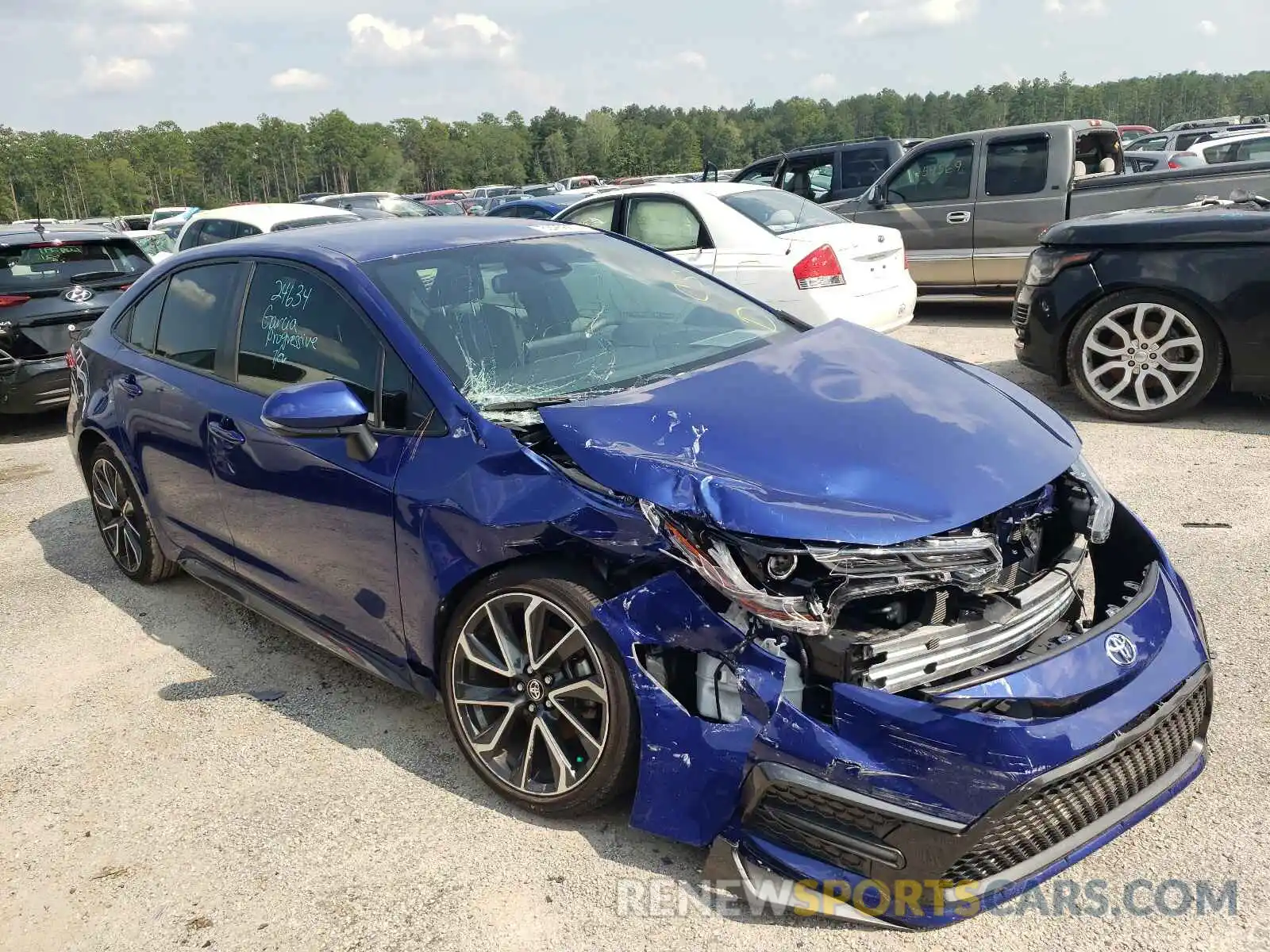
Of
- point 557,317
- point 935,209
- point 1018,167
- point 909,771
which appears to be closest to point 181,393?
point 557,317

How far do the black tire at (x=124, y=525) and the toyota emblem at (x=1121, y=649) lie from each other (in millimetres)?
3917

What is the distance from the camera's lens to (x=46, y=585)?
5.08 m

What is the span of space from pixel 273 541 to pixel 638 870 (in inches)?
71.2

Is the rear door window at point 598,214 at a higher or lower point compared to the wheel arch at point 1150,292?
higher

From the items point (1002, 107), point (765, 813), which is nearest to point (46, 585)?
point (765, 813)

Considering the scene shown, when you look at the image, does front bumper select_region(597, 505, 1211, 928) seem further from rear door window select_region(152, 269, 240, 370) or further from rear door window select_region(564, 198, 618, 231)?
rear door window select_region(564, 198, 618, 231)

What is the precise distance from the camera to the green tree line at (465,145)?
10044 cm

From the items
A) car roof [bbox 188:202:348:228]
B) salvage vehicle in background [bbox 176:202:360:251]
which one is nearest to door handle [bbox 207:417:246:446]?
salvage vehicle in background [bbox 176:202:360:251]

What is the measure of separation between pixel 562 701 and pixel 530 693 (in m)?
0.11

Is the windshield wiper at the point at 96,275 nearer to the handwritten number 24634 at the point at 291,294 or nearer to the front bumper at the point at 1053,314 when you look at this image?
the handwritten number 24634 at the point at 291,294

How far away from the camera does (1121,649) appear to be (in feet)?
7.91

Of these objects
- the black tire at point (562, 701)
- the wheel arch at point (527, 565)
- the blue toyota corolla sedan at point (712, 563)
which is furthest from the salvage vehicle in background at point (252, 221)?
the black tire at point (562, 701)

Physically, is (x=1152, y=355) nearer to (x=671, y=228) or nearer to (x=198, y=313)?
(x=671, y=228)

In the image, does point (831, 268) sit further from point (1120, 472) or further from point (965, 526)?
point (965, 526)
